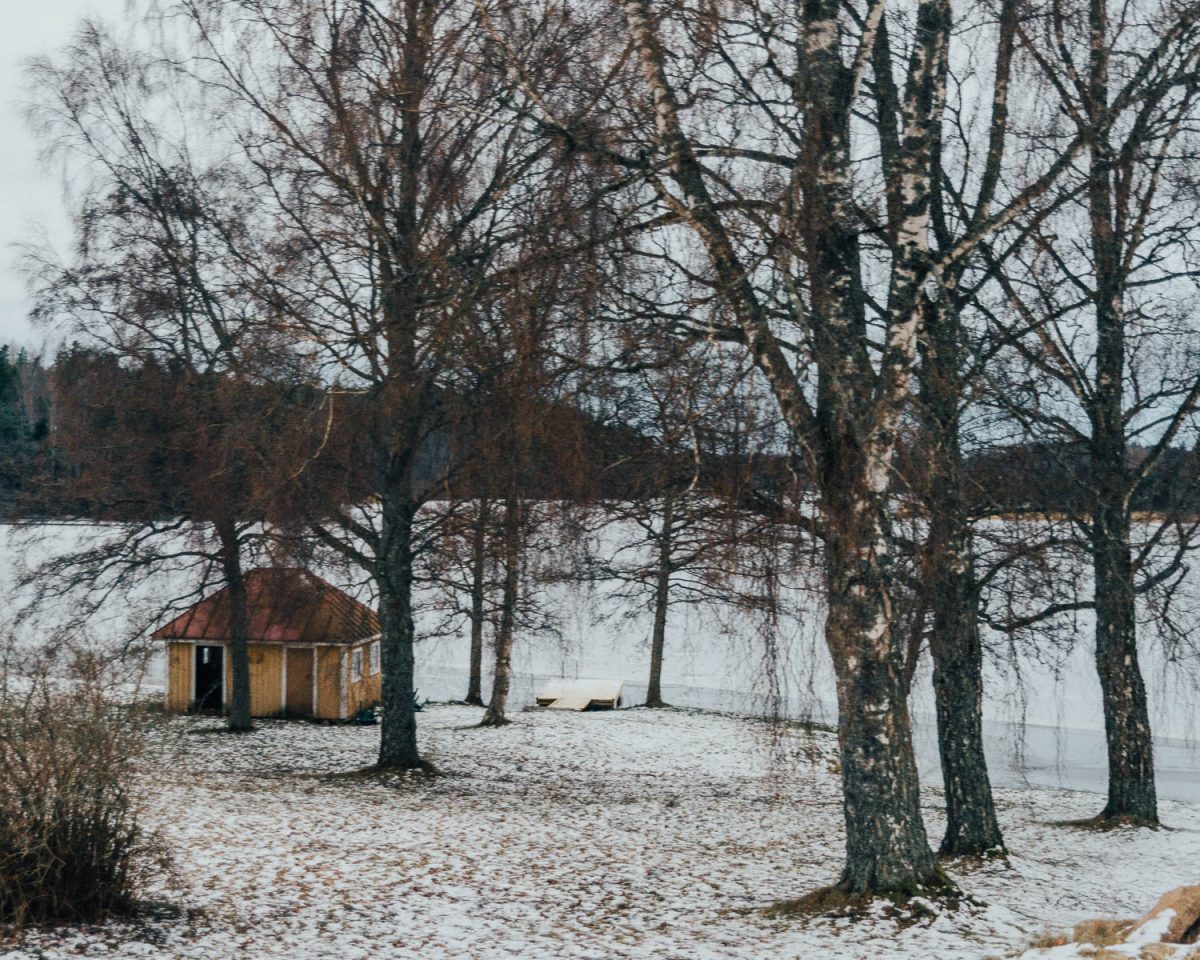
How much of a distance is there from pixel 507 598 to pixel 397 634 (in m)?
1.74

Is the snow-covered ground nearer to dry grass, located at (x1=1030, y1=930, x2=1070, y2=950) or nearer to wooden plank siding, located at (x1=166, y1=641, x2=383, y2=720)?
dry grass, located at (x1=1030, y1=930, x2=1070, y2=950)

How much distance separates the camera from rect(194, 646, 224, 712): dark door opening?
2548 centimetres

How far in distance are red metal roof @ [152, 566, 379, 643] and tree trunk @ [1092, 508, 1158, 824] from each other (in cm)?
1044

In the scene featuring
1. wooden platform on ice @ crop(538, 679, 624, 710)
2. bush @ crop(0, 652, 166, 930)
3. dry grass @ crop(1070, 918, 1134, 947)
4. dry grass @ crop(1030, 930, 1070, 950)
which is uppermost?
bush @ crop(0, 652, 166, 930)

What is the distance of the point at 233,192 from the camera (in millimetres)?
17203

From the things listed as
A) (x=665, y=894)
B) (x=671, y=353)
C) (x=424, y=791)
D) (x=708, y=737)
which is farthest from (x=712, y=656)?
(x=671, y=353)

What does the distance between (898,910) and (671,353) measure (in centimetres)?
402

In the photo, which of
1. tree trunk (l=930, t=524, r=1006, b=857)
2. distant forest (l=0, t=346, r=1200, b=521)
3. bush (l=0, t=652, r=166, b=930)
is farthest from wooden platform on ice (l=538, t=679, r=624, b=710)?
bush (l=0, t=652, r=166, b=930)

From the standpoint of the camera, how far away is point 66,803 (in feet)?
24.2

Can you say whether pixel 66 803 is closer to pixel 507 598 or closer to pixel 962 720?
pixel 962 720

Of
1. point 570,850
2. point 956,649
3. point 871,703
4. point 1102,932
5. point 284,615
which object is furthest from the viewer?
point 284,615

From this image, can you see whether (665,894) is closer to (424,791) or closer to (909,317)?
(909,317)

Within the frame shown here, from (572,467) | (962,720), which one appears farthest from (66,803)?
(962,720)

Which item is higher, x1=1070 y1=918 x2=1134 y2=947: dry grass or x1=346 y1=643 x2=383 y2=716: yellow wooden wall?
x1=1070 y1=918 x2=1134 y2=947: dry grass
